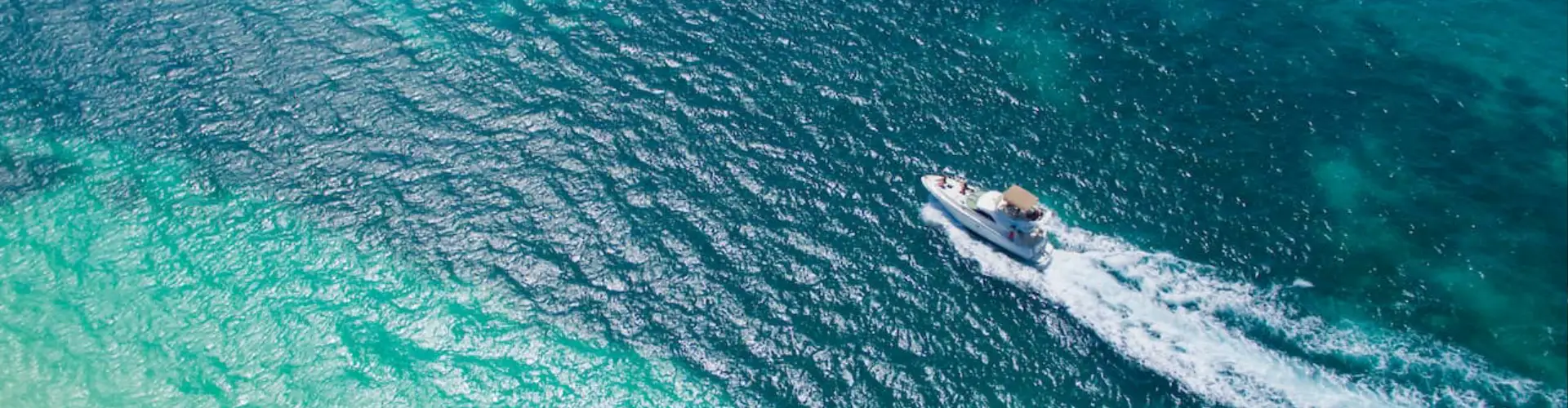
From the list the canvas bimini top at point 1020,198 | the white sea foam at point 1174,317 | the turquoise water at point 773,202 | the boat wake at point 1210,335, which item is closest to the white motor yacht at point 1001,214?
the canvas bimini top at point 1020,198

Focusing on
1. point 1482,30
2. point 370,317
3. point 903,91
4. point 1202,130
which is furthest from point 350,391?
point 1482,30

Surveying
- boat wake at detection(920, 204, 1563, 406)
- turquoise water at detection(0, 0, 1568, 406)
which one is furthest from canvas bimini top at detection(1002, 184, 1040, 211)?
turquoise water at detection(0, 0, 1568, 406)

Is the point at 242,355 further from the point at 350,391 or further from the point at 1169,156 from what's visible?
the point at 1169,156

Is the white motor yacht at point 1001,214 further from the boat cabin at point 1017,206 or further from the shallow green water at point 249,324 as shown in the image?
the shallow green water at point 249,324

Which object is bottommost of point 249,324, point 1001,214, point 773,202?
point 249,324

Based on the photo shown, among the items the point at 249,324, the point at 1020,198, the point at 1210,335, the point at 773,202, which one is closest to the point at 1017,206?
the point at 1020,198

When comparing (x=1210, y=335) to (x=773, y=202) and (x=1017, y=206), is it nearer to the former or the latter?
(x=1017, y=206)
